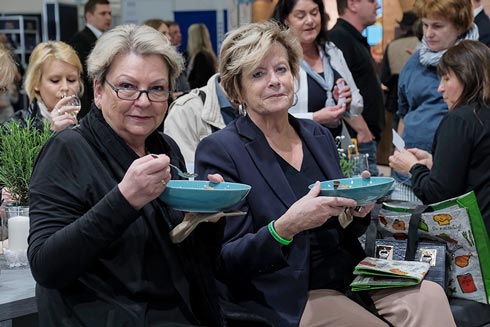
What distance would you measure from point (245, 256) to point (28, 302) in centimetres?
67

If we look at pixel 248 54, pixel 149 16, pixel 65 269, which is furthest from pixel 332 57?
pixel 149 16

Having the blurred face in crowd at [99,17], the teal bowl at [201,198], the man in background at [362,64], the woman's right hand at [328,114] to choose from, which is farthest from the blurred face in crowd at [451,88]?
the blurred face in crowd at [99,17]

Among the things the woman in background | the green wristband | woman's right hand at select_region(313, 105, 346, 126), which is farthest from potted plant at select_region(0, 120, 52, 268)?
the woman in background

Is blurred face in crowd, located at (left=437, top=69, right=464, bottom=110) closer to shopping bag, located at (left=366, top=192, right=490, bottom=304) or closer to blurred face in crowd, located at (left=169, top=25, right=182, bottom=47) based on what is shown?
shopping bag, located at (left=366, top=192, right=490, bottom=304)

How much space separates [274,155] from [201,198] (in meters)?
0.79

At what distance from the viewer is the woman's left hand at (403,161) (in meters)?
3.73

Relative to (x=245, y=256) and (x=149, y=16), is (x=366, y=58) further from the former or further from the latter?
(x=149, y=16)

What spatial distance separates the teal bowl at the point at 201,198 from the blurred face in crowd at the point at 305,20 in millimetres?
2378

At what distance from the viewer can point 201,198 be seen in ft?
7.07

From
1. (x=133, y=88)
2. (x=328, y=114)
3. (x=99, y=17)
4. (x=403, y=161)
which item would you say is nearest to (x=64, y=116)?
(x=133, y=88)

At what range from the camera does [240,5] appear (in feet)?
28.7

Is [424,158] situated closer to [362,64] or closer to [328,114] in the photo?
[328,114]

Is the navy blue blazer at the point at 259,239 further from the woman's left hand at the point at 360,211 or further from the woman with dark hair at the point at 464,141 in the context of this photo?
→ the woman with dark hair at the point at 464,141

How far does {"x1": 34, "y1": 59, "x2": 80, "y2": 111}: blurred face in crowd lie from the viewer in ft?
13.9
